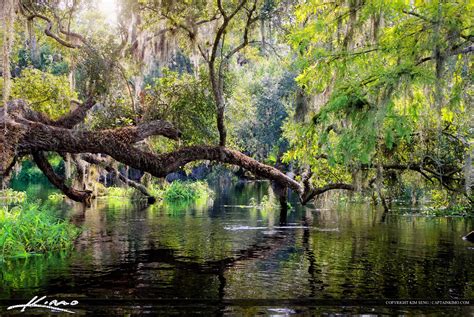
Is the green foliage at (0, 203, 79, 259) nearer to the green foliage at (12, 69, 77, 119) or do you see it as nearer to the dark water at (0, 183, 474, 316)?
the dark water at (0, 183, 474, 316)

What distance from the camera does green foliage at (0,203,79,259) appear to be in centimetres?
1477

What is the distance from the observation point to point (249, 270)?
13023 mm

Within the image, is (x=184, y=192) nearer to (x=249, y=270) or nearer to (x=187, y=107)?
(x=187, y=107)

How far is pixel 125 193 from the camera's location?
143ft

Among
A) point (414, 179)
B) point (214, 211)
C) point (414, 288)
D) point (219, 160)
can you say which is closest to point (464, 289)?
point (414, 288)

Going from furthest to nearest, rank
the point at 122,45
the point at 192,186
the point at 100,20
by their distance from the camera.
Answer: the point at 192,186 < the point at 100,20 < the point at 122,45

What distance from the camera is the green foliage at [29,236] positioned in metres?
14.8

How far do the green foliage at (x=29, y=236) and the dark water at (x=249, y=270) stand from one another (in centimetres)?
67

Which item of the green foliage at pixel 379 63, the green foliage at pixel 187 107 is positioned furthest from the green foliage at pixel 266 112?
the green foliage at pixel 379 63

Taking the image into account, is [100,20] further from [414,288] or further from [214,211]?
[414,288]

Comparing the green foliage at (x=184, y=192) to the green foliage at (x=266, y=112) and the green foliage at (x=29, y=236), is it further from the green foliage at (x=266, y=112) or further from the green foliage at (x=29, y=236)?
the green foliage at (x=29, y=236)

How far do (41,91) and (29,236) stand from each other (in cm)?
1012

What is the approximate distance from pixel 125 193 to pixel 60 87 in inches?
808
